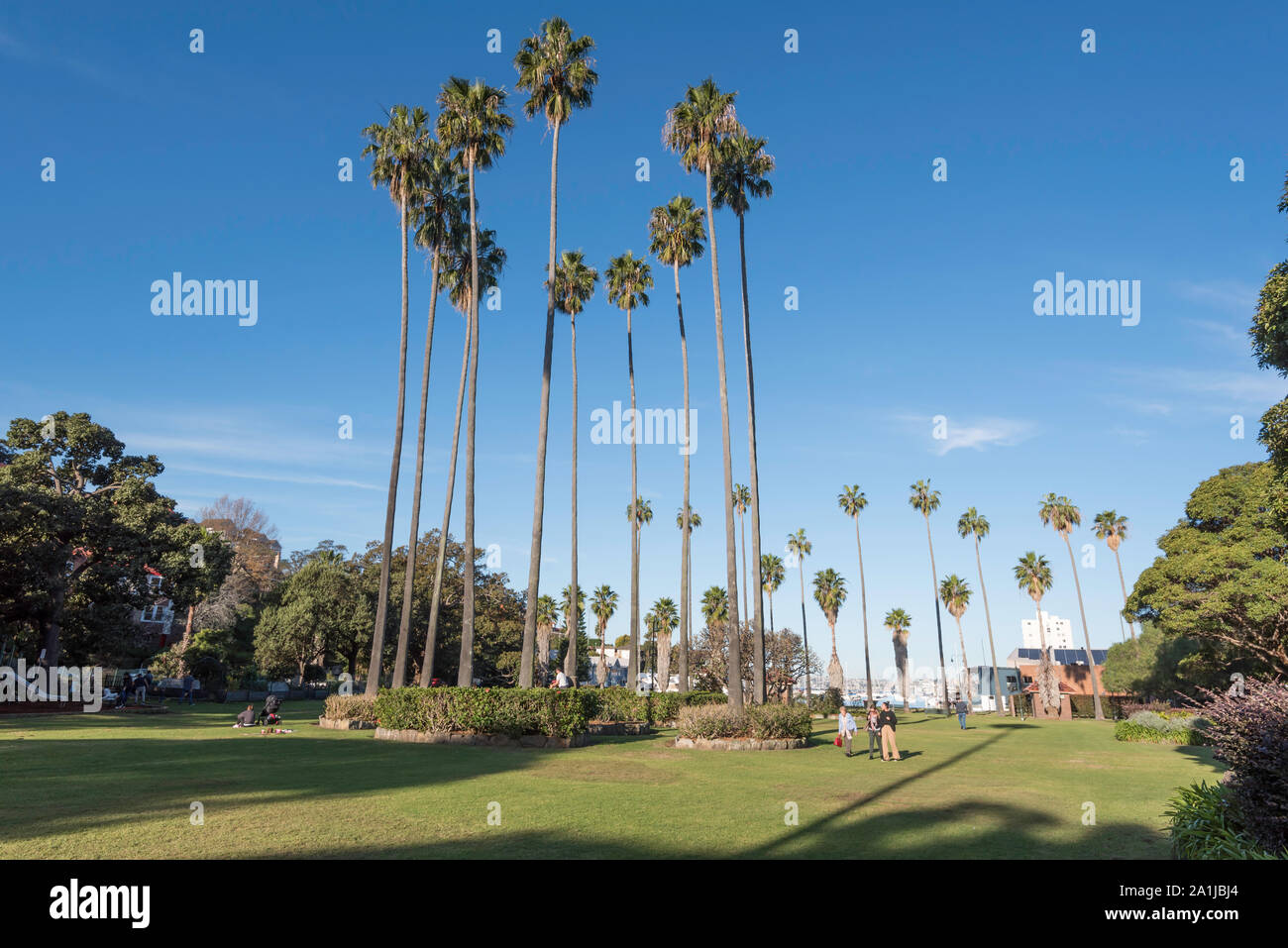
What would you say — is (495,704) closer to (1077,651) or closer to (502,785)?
(502,785)

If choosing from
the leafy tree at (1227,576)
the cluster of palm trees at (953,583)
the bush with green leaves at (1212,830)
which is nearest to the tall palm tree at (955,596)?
the cluster of palm trees at (953,583)

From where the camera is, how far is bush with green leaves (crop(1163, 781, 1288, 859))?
307 inches

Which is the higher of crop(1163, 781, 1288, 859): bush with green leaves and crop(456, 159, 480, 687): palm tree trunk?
crop(456, 159, 480, 687): palm tree trunk

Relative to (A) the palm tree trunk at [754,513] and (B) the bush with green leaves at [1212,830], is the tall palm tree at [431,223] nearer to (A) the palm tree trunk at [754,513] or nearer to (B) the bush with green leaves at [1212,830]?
(A) the palm tree trunk at [754,513]

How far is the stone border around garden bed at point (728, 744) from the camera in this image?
77.3 feet

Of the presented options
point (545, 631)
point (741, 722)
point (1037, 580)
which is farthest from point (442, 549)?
point (1037, 580)

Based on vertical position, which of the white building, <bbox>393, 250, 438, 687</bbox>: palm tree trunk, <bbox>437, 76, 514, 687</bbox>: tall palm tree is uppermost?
<bbox>437, 76, 514, 687</bbox>: tall palm tree

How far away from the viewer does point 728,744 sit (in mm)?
23625

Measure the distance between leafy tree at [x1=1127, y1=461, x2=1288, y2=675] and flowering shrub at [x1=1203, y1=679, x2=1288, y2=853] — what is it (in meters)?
26.5

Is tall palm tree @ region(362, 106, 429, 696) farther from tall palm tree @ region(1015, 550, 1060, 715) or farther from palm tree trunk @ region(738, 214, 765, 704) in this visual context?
tall palm tree @ region(1015, 550, 1060, 715)

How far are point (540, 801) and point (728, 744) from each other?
13073 millimetres

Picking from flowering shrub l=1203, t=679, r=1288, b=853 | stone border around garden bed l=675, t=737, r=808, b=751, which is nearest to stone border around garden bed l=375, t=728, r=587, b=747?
stone border around garden bed l=675, t=737, r=808, b=751
